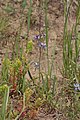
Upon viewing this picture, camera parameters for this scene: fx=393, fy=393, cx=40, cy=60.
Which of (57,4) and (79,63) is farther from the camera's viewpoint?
(57,4)

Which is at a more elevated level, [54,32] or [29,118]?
[54,32]

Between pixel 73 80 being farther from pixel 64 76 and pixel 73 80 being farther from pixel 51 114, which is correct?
pixel 51 114

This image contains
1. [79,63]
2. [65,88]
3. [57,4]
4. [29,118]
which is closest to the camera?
[29,118]

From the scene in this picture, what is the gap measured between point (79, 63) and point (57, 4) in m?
1.01

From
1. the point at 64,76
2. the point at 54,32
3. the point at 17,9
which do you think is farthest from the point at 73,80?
the point at 17,9

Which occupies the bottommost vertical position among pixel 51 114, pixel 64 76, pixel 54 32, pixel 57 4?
pixel 51 114

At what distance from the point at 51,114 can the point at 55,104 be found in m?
0.06

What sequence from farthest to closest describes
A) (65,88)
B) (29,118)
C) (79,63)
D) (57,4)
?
(57,4) → (79,63) → (65,88) → (29,118)

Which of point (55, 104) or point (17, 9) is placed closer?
point (55, 104)

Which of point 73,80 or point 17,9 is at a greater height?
point 17,9

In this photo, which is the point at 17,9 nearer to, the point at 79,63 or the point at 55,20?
the point at 55,20

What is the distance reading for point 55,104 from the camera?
2297 mm

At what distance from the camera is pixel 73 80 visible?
252 centimetres

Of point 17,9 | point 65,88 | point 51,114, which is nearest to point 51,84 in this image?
point 65,88
